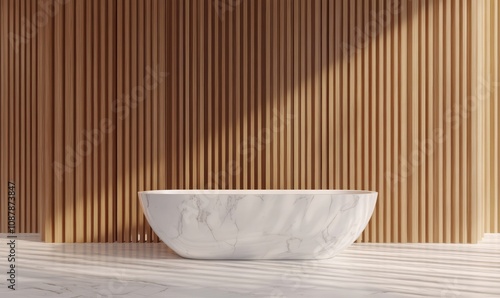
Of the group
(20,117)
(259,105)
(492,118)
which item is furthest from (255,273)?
(20,117)

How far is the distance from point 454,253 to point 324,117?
1.37m

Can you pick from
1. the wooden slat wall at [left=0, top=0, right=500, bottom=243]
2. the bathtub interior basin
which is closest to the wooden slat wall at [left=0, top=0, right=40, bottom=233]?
the wooden slat wall at [left=0, top=0, right=500, bottom=243]

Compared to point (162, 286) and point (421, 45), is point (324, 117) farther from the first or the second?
point (162, 286)

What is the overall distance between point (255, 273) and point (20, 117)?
310 centimetres

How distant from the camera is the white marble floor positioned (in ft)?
10.1

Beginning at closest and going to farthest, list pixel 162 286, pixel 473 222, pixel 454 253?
pixel 162 286 → pixel 454 253 → pixel 473 222

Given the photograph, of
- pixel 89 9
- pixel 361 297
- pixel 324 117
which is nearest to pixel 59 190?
pixel 89 9

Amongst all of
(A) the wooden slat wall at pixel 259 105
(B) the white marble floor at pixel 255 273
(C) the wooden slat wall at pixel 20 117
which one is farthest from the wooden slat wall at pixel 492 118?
(C) the wooden slat wall at pixel 20 117

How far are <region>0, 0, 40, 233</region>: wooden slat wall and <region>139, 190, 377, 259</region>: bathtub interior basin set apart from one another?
2056mm

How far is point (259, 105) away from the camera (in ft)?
16.5

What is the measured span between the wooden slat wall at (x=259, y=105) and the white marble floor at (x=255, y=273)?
45 cm

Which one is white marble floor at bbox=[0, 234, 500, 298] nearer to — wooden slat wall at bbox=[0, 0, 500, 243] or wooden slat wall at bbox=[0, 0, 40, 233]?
wooden slat wall at bbox=[0, 0, 500, 243]

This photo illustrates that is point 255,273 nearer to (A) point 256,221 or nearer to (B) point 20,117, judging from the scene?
(A) point 256,221

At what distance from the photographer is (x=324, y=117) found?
4.99 m
